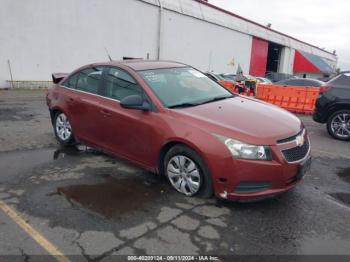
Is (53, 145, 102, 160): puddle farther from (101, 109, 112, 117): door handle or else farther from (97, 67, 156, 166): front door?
(101, 109, 112, 117): door handle

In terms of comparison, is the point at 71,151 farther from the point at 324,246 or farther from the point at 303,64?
the point at 303,64

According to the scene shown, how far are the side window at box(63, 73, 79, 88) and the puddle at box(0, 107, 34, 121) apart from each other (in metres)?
3.29

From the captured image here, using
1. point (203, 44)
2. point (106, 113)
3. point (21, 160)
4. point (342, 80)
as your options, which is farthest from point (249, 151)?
point (203, 44)

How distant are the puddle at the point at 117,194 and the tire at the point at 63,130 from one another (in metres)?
1.61

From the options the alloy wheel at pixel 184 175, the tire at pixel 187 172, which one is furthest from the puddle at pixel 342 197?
the alloy wheel at pixel 184 175

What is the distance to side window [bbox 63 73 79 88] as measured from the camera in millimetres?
5938

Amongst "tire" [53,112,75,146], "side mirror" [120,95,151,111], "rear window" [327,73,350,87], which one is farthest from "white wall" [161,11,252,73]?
"side mirror" [120,95,151,111]

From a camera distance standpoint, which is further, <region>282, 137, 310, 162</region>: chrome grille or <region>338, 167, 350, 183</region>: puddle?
<region>338, 167, 350, 183</region>: puddle

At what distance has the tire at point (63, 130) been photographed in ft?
20.0

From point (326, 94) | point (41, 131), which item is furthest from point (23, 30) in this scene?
point (326, 94)

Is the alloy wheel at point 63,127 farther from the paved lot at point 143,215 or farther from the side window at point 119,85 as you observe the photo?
the side window at point 119,85

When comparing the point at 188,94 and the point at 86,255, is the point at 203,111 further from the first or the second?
the point at 86,255

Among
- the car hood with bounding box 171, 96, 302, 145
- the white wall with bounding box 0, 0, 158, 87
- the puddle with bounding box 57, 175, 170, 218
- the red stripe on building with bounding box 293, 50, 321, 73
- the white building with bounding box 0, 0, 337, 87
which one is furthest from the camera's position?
the red stripe on building with bounding box 293, 50, 321, 73

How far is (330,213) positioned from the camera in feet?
13.2
